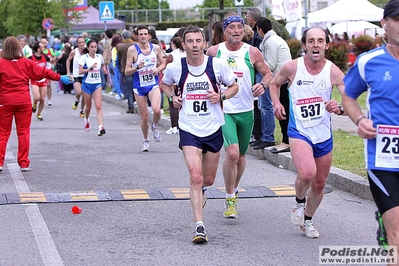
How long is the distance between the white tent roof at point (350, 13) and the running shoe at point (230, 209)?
76.8 feet

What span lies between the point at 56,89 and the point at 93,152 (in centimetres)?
1893

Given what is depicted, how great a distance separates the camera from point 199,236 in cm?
705

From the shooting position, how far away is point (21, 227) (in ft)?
25.6

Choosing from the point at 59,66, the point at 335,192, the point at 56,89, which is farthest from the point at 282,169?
the point at 56,89

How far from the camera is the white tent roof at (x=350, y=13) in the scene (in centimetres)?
3059

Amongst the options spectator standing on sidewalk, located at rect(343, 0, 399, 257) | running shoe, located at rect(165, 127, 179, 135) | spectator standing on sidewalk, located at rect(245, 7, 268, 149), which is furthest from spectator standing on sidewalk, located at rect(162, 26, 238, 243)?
running shoe, located at rect(165, 127, 179, 135)

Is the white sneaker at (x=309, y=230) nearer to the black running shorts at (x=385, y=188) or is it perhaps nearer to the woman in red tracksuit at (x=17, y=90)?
the black running shorts at (x=385, y=188)

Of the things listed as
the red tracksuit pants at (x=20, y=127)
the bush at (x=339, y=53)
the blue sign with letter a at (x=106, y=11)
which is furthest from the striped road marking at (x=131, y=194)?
the blue sign with letter a at (x=106, y=11)

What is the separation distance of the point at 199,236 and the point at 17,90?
5.34 m

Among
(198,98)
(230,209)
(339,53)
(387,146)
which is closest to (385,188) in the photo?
(387,146)

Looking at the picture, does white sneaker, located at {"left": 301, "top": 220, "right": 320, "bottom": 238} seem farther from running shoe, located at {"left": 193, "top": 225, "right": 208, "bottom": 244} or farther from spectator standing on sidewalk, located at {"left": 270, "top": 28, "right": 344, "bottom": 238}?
running shoe, located at {"left": 193, "top": 225, "right": 208, "bottom": 244}

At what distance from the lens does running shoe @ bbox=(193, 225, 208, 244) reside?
705 centimetres

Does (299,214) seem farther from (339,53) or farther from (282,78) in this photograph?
(339,53)

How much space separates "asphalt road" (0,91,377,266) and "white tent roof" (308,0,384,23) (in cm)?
1888
